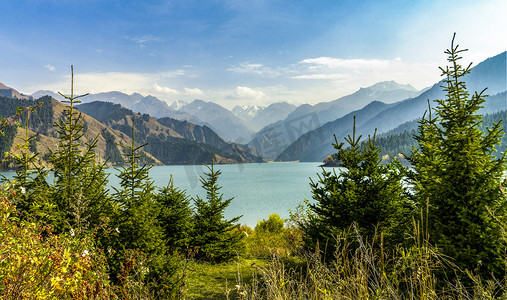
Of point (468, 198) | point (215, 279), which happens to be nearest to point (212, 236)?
point (215, 279)

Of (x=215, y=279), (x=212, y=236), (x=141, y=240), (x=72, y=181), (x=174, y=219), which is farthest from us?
(x=212, y=236)

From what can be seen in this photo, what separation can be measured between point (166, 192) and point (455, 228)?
9.93 metres

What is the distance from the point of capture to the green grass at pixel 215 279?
7949 mm

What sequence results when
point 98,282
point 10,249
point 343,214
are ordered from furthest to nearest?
point 343,214 < point 98,282 < point 10,249

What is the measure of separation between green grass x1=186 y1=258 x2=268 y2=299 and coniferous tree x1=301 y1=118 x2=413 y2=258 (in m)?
2.36

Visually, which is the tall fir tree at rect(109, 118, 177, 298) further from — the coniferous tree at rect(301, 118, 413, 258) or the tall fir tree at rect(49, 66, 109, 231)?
the coniferous tree at rect(301, 118, 413, 258)

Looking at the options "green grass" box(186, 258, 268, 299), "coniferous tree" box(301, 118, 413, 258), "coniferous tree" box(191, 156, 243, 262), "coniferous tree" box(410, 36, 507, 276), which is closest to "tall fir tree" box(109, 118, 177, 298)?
"green grass" box(186, 258, 268, 299)

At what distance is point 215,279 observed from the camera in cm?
966

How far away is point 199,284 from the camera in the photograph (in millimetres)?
8992

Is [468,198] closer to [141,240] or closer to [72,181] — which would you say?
[141,240]

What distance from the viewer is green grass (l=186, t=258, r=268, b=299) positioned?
7949mm

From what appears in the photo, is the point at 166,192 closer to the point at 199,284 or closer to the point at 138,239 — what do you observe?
the point at 199,284

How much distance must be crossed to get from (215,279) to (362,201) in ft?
18.9

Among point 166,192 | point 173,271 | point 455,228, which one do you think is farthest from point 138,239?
point 455,228
